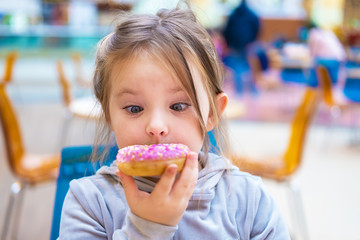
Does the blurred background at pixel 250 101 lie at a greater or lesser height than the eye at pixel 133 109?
lesser

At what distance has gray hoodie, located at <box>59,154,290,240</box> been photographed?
769mm

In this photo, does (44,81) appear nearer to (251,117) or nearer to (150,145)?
(251,117)

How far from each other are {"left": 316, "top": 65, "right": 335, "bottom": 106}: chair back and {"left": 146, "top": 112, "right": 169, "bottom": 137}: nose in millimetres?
3548

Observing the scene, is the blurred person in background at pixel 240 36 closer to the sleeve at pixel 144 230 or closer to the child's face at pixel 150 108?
the child's face at pixel 150 108

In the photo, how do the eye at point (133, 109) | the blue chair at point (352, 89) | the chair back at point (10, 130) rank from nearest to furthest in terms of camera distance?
the eye at point (133, 109)
the chair back at point (10, 130)
the blue chair at point (352, 89)

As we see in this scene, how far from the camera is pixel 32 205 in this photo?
2.91 meters

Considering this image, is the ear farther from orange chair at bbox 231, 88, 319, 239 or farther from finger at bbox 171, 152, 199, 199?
orange chair at bbox 231, 88, 319, 239

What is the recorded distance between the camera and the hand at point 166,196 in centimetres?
65

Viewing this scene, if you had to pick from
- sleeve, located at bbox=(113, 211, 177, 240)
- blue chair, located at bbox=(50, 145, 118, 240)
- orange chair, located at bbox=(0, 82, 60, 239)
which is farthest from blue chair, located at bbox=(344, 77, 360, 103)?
sleeve, located at bbox=(113, 211, 177, 240)

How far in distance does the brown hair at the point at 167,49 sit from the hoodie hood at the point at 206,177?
4cm

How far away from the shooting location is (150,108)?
2.37ft

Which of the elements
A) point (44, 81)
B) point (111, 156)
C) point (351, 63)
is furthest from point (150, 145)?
point (44, 81)

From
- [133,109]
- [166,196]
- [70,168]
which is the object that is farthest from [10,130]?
[166,196]

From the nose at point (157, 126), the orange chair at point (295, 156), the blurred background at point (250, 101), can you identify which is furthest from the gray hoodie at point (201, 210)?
the orange chair at point (295, 156)
